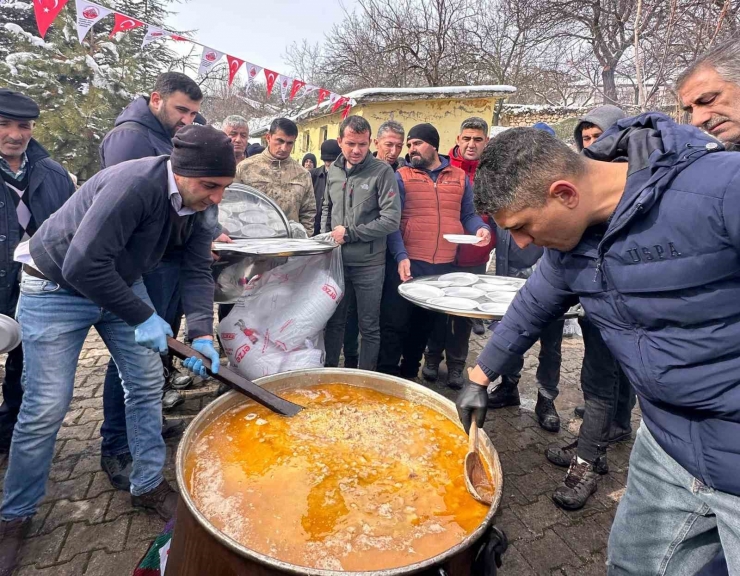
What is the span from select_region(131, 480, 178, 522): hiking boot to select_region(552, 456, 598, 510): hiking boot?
7.20 feet

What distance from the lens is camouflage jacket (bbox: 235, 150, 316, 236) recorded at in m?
3.92

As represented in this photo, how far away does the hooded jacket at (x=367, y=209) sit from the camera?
337cm

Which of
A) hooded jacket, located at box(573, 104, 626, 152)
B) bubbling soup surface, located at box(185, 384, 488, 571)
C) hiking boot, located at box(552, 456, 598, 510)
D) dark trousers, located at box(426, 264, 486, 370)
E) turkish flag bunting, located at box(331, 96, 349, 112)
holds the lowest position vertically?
hiking boot, located at box(552, 456, 598, 510)

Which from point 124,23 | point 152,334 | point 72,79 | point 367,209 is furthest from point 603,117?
point 72,79

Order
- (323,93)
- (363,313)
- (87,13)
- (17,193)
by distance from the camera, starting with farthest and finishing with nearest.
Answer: (323,93) < (87,13) < (363,313) < (17,193)

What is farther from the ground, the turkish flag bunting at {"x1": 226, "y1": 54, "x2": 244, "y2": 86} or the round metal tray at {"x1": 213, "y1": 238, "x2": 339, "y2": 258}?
the turkish flag bunting at {"x1": 226, "y1": 54, "x2": 244, "y2": 86}

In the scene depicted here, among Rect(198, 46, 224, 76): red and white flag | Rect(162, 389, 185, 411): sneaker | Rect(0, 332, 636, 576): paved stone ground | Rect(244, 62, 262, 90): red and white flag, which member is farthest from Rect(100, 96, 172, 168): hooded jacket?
Rect(244, 62, 262, 90): red and white flag

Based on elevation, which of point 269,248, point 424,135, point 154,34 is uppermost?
point 154,34

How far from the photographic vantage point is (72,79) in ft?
35.8

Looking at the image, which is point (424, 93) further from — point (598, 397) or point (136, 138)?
point (598, 397)

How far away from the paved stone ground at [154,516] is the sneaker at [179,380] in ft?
0.91

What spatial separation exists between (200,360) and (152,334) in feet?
0.79

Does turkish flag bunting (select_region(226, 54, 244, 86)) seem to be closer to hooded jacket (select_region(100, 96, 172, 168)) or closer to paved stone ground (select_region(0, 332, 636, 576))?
hooded jacket (select_region(100, 96, 172, 168))

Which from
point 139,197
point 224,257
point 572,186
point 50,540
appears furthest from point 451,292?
point 50,540
